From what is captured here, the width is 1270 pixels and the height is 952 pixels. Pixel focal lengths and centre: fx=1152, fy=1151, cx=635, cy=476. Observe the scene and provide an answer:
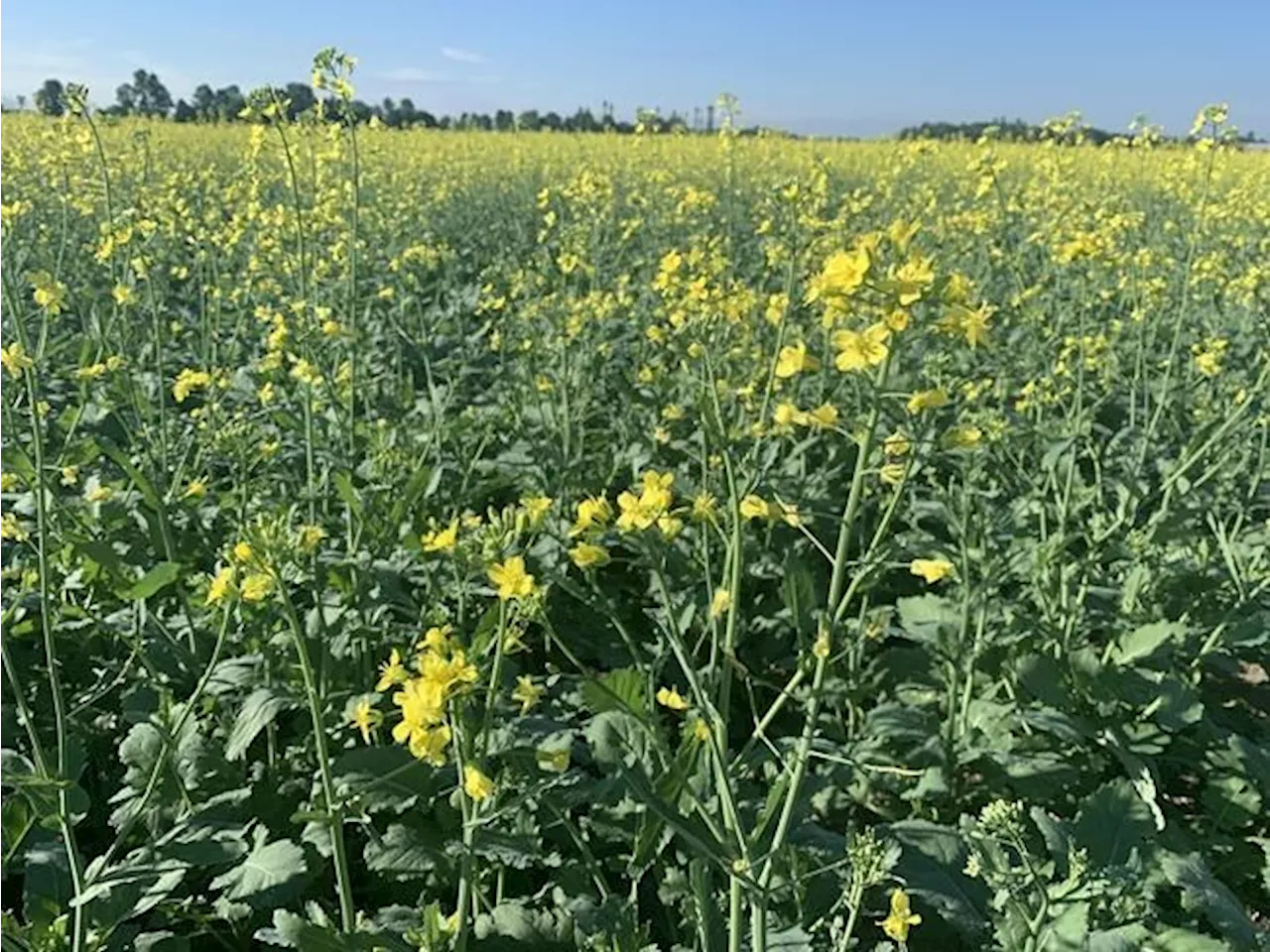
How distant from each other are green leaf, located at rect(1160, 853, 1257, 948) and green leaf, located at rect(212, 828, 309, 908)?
1.50 meters

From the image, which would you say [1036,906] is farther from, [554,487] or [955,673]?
[554,487]

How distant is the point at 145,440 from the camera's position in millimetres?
3195

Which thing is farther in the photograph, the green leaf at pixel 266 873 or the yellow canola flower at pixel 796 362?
the green leaf at pixel 266 873

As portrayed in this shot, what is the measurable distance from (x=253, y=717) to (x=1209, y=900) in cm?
177

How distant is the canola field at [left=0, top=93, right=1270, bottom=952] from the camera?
175cm

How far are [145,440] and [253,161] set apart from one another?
91.6 inches

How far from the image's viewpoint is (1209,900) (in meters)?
1.94

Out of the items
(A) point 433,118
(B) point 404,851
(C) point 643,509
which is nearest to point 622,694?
(C) point 643,509

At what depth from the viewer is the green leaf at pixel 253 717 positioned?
225 cm

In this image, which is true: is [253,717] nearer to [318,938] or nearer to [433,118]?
[318,938]

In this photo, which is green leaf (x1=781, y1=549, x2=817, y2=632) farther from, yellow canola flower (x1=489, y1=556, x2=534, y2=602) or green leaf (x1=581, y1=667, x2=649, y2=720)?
yellow canola flower (x1=489, y1=556, x2=534, y2=602)

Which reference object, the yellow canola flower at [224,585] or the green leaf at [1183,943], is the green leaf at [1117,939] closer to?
the green leaf at [1183,943]

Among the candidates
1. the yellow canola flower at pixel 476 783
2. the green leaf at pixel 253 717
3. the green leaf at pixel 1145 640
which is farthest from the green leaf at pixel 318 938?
the green leaf at pixel 1145 640

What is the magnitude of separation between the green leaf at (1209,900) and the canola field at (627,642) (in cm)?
1
